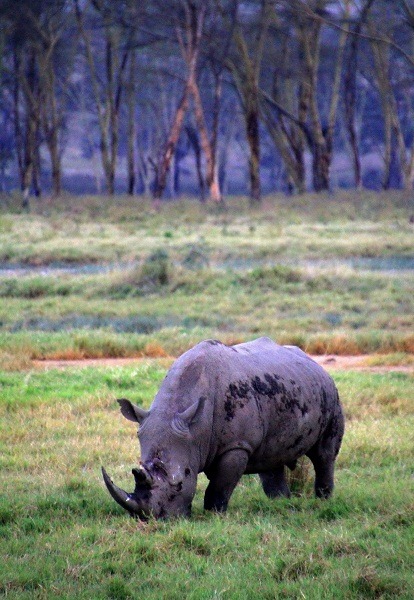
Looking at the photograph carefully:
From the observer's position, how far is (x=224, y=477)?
5.85 meters

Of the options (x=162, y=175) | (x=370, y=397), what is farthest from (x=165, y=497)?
(x=162, y=175)

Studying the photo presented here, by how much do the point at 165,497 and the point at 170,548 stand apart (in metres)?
0.33

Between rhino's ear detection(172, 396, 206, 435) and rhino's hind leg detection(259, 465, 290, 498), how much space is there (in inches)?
47.3

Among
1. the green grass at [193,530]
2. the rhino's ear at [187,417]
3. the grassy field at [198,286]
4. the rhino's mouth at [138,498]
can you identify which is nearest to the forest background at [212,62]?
the grassy field at [198,286]

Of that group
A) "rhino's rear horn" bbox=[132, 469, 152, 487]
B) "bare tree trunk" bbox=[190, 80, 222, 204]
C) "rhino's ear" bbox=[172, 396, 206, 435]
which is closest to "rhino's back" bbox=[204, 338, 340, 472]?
"rhino's ear" bbox=[172, 396, 206, 435]

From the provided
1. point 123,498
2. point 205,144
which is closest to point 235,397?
point 123,498

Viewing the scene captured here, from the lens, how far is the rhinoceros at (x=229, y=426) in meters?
5.45

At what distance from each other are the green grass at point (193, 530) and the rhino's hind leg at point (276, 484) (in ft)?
0.30

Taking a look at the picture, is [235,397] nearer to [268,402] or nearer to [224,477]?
[268,402]

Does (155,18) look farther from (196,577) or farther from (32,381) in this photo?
(196,577)

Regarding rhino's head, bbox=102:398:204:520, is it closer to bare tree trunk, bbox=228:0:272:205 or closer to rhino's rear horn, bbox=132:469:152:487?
rhino's rear horn, bbox=132:469:152:487

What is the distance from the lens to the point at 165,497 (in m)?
5.42

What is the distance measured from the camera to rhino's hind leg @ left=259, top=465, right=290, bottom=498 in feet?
21.5

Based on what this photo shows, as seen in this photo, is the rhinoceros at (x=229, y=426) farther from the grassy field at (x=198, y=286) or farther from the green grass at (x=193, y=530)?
the grassy field at (x=198, y=286)
